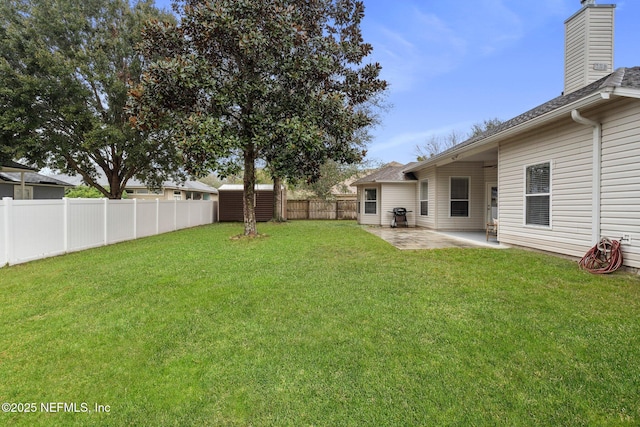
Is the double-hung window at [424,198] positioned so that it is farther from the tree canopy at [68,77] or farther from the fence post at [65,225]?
the fence post at [65,225]

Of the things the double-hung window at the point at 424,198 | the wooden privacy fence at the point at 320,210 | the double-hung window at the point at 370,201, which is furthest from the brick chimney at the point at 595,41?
the wooden privacy fence at the point at 320,210

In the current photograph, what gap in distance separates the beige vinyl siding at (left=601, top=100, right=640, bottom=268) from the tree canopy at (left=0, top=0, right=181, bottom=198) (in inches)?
504

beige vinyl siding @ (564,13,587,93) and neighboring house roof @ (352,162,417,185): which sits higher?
beige vinyl siding @ (564,13,587,93)

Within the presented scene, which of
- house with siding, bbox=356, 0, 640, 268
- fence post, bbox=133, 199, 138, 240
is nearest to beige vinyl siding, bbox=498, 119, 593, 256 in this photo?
house with siding, bbox=356, 0, 640, 268

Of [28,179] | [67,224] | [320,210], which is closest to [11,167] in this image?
[28,179]

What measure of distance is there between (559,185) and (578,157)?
623 millimetres

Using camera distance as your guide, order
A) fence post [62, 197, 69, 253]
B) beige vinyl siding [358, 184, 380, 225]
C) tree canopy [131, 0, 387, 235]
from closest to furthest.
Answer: fence post [62, 197, 69, 253] < tree canopy [131, 0, 387, 235] < beige vinyl siding [358, 184, 380, 225]

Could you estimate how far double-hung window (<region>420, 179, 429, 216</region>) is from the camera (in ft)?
40.9

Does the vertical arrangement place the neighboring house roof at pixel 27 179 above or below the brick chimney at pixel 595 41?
→ below

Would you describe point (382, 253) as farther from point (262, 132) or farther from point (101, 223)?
point (101, 223)

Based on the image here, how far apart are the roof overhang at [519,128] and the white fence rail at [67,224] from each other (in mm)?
9784

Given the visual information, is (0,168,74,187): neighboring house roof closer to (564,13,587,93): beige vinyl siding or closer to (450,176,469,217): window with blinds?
(450,176,469,217): window with blinds

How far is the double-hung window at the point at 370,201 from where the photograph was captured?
48.8ft

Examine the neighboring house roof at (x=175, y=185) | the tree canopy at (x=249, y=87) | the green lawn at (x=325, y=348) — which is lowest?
the green lawn at (x=325, y=348)
